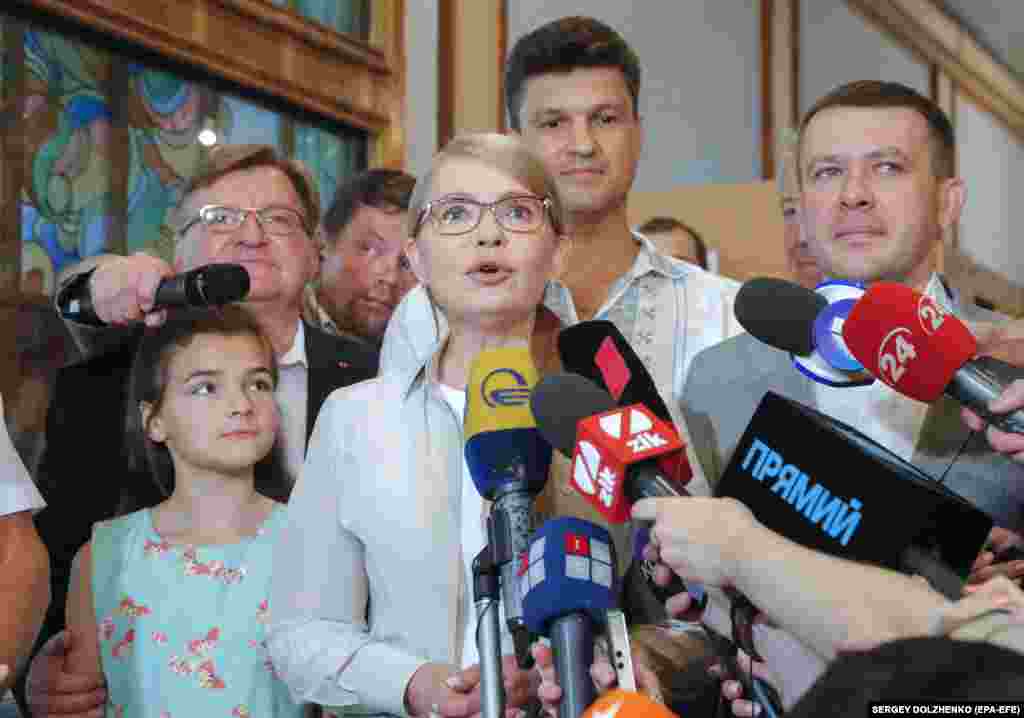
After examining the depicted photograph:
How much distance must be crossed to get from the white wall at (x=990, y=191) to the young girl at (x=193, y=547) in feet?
22.0

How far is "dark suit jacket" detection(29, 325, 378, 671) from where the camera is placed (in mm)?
2199

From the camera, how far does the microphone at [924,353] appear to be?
128 centimetres

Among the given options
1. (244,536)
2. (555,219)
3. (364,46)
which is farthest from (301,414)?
(364,46)

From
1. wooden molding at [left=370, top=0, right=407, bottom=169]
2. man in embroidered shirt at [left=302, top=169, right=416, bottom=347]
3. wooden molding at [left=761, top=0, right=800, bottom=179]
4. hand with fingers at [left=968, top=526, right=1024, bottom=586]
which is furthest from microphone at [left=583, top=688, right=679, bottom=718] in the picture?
wooden molding at [left=761, top=0, right=800, bottom=179]

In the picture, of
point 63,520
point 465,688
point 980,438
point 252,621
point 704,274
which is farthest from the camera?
point 704,274

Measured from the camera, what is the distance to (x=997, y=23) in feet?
27.9

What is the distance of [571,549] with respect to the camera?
1.28 metres

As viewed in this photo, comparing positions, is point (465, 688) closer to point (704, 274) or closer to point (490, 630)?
point (490, 630)

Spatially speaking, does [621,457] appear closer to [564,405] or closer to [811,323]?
[564,405]

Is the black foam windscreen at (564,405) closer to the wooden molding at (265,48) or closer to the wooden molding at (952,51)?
the wooden molding at (265,48)

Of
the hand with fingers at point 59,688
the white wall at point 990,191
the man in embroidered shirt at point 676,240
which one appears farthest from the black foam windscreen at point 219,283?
the white wall at point 990,191

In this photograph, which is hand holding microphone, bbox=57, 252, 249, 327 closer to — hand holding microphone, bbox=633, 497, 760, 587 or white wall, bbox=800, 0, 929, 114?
A: hand holding microphone, bbox=633, 497, 760, 587

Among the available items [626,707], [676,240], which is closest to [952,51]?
[676,240]

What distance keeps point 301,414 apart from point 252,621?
0.38 meters
